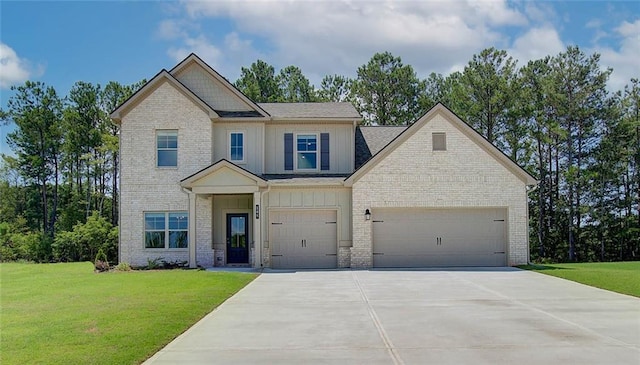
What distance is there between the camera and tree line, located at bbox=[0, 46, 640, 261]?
120 feet

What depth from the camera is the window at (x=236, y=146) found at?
24.4 metres

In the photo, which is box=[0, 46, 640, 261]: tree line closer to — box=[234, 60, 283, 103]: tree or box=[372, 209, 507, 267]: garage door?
box=[234, 60, 283, 103]: tree

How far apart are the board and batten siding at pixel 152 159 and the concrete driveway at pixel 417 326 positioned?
8155mm

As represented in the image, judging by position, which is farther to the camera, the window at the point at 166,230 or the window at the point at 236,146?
the window at the point at 236,146

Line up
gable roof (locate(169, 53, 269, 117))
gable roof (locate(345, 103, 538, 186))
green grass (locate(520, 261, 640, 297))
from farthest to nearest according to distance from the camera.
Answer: gable roof (locate(169, 53, 269, 117)) < gable roof (locate(345, 103, 538, 186)) < green grass (locate(520, 261, 640, 297))

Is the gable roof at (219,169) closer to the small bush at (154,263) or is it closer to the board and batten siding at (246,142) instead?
the board and batten siding at (246,142)

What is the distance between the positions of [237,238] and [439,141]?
8.98 m

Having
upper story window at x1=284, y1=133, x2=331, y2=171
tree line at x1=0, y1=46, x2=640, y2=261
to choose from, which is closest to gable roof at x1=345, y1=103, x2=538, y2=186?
upper story window at x1=284, y1=133, x2=331, y2=171

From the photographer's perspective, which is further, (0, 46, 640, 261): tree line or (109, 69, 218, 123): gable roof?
(0, 46, 640, 261): tree line

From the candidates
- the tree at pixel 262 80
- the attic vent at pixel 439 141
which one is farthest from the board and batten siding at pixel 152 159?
the tree at pixel 262 80

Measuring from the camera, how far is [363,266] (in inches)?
890

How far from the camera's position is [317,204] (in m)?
23.0

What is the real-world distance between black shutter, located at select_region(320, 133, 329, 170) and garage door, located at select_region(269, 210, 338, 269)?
7.86 ft

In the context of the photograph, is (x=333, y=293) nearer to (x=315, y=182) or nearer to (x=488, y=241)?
(x=315, y=182)
